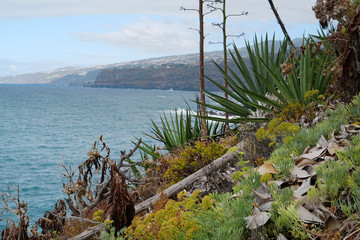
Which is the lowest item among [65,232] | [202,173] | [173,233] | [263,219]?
[65,232]

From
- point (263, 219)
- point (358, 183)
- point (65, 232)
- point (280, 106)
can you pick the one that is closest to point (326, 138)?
point (358, 183)

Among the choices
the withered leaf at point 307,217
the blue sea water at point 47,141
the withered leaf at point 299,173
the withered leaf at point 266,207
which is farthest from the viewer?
the blue sea water at point 47,141

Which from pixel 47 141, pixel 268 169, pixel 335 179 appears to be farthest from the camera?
pixel 47 141

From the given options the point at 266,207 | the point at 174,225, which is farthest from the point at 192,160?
the point at 266,207

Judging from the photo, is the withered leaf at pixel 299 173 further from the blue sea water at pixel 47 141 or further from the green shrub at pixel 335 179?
the blue sea water at pixel 47 141

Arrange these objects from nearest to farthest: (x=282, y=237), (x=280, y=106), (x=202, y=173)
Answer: (x=282, y=237) → (x=202, y=173) → (x=280, y=106)

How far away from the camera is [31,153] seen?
50.1m

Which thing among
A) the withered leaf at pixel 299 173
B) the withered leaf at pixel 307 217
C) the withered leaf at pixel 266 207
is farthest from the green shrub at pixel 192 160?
the withered leaf at pixel 307 217

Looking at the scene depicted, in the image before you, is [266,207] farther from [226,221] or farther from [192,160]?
[192,160]

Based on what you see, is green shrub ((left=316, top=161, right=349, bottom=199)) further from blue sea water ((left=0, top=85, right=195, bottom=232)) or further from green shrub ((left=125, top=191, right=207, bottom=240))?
blue sea water ((left=0, top=85, right=195, bottom=232))

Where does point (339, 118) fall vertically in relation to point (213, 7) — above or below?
below

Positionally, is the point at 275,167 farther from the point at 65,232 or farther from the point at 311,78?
the point at 65,232

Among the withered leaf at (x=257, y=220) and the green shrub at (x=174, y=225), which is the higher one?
the withered leaf at (x=257, y=220)

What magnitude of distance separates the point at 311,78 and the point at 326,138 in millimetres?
2290
